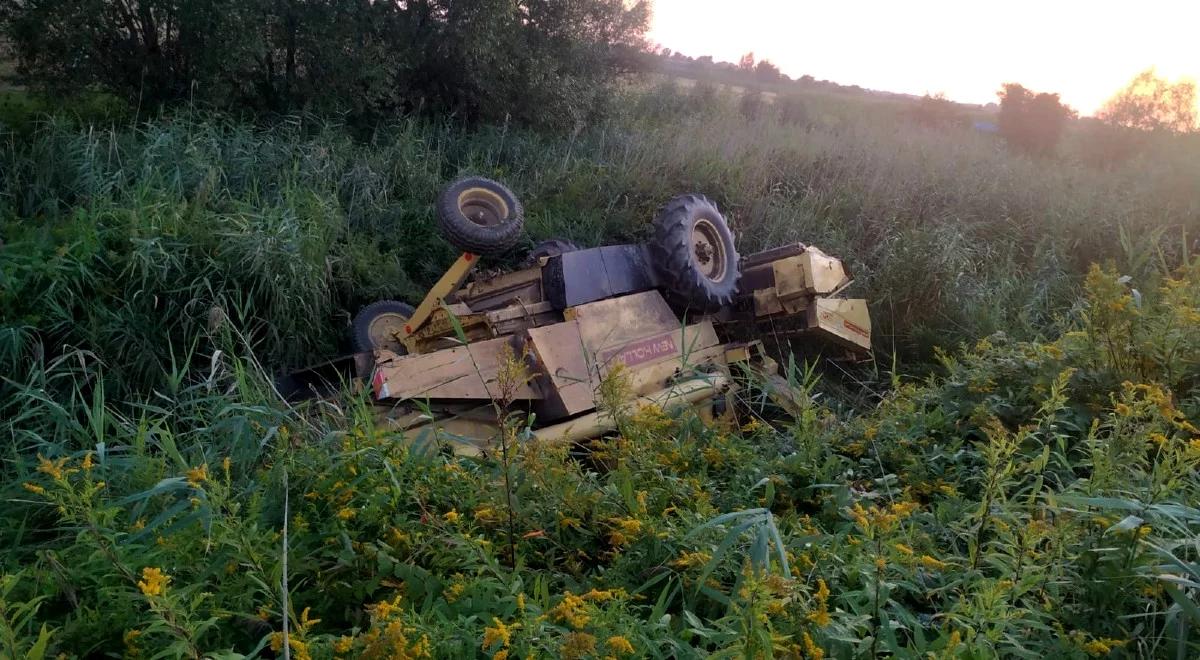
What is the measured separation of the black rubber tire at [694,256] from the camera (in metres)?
5.50

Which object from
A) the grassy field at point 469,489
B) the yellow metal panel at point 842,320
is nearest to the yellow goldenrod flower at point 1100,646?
the grassy field at point 469,489

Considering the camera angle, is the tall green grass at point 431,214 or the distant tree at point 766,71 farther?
the distant tree at point 766,71

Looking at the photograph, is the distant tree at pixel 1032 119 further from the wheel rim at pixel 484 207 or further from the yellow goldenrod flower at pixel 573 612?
the yellow goldenrod flower at pixel 573 612

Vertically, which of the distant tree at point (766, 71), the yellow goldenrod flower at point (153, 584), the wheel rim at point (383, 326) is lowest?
the wheel rim at point (383, 326)

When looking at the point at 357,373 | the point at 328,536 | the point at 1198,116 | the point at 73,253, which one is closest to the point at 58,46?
the point at 73,253

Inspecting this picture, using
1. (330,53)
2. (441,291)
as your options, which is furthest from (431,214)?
(441,291)

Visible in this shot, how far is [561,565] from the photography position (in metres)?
2.42

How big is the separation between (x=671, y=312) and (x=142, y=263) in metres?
3.55

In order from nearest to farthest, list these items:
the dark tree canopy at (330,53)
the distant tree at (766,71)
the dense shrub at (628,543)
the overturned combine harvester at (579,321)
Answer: the dense shrub at (628,543), the overturned combine harvester at (579,321), the dark tree canopy at (330,53), the distant tree at (766,71)

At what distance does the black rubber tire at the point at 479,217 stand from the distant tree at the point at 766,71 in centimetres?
3815

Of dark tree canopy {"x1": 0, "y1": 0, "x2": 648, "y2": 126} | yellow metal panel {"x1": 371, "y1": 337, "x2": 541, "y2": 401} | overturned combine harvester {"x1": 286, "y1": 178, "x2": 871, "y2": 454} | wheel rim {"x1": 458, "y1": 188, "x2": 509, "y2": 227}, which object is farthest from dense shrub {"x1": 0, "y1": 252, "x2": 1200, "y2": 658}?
dark tree canopy {"x1": 0, "y1": 0, "x2": 648, "y2": 126}

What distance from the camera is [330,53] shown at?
8.88 meters

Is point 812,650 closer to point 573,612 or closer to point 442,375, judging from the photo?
point 573,612

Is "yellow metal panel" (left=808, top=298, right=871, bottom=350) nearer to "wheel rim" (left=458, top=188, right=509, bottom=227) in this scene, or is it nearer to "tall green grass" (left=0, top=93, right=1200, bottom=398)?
"tall green grass" (left=0, top=93, right=1200, bottom=398)
